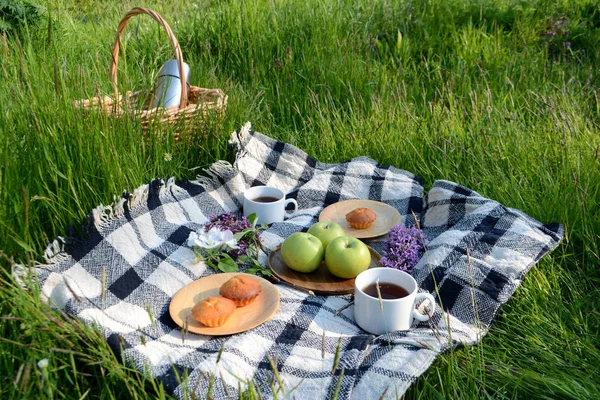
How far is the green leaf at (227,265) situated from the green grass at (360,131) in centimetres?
57

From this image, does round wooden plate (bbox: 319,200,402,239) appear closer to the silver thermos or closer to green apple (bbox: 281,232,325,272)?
green apple (bbox: 281,232,325,272)

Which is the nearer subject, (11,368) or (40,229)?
(11,368)

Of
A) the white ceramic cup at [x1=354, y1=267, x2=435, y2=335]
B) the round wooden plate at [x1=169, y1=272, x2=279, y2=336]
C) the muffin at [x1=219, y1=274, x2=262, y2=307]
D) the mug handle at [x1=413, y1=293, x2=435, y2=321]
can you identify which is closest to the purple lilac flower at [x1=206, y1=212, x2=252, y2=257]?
the round wooden plate at [x1=169, y1=272, x2=279, y2=336]

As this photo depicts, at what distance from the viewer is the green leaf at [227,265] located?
2535 mm

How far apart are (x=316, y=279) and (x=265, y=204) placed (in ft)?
1.71

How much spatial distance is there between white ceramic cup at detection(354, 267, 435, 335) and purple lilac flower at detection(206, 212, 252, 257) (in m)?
0.63

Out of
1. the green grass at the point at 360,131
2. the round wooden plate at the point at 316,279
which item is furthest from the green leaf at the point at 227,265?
the green grass at the point at 360,131

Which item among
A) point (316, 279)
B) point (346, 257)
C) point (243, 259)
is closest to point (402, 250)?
point (346, 257)

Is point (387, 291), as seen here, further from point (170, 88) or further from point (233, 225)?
point (170, 88)

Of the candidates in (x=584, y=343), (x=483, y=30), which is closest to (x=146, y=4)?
(x=483, y=30)

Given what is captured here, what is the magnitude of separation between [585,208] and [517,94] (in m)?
1.64

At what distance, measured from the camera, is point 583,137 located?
3086 mm

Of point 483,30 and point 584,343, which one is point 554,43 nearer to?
point 483,30

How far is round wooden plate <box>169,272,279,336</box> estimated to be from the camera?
2141mm
